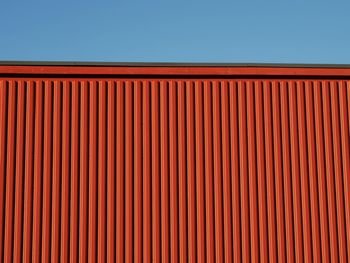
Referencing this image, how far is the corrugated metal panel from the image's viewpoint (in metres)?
6.72

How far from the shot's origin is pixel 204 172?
22.8 ft

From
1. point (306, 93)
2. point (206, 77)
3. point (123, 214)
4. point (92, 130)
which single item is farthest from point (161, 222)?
point (306, 93)

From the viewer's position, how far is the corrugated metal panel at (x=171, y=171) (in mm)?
6719

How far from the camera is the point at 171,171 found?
22.6 ft

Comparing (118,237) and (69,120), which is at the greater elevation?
(69,120)

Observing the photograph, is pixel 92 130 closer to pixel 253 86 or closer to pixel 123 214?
pixel 123 214

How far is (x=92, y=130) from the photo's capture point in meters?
6.93

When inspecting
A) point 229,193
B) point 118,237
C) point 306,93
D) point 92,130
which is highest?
point 306,93

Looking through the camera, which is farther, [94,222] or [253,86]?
[253,86]

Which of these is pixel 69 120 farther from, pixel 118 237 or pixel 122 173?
pixel 118 237

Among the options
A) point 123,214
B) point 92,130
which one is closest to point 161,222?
point 123,214

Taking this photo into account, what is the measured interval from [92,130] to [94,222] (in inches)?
41.2

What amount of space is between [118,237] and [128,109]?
4.81 feet

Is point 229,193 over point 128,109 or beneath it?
beneath
